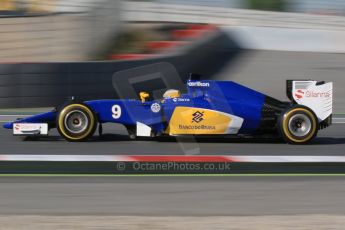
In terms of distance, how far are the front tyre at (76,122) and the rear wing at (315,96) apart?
2.80 meters

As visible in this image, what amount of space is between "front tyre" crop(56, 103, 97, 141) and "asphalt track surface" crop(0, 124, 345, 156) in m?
0.12

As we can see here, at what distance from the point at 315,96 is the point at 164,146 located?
2.20 m

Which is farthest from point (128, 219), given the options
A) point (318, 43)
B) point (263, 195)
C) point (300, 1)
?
point (300, 1)

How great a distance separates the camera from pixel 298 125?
9.48 meters

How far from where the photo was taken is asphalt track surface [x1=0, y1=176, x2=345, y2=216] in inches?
238

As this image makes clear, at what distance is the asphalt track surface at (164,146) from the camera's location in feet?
29.0

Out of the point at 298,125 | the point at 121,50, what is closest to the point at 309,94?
the point at 298,125

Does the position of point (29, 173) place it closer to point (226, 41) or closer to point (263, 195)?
point (263, 195)

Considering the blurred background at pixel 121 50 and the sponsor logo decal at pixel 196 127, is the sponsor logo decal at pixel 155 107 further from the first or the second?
the blurred background at pixel 121 50

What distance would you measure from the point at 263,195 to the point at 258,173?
1076 millimetres

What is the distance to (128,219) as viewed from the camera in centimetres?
560

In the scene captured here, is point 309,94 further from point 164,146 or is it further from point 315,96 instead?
point 164,146

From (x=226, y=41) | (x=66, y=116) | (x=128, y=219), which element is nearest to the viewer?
(x=128, y=219)

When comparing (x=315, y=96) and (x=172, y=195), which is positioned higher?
(x=315, y=96)
